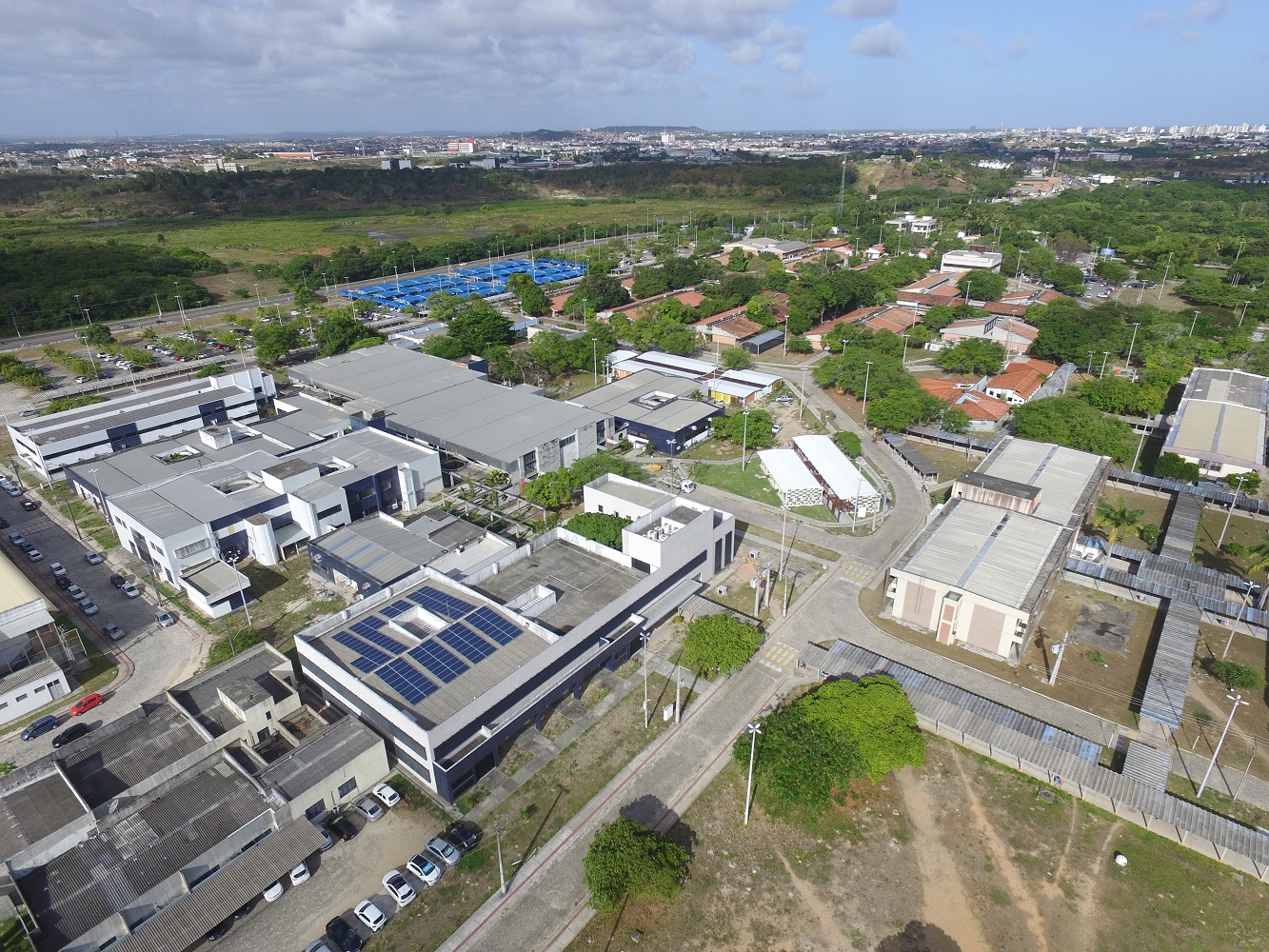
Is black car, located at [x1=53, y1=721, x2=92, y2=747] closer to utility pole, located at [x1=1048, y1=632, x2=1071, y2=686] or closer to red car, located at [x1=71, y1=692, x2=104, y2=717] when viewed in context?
red car, located at [x1=71, y1=692, x2=104, y2=717]

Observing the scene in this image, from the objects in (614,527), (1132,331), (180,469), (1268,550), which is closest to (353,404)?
(180,469)

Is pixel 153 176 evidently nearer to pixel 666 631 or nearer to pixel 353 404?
pixel 353 404

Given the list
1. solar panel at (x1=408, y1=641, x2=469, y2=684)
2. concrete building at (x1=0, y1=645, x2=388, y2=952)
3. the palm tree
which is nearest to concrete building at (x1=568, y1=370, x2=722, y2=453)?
the palm tree

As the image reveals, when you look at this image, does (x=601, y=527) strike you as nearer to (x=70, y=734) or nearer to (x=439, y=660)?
(x=439, y=660)

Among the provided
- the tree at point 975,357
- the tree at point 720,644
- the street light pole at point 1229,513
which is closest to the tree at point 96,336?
the tree at point 720,644

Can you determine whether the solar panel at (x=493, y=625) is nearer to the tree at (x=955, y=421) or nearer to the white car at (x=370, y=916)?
the white car at (x=370, y=916)

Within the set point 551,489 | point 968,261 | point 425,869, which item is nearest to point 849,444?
point 551,489
